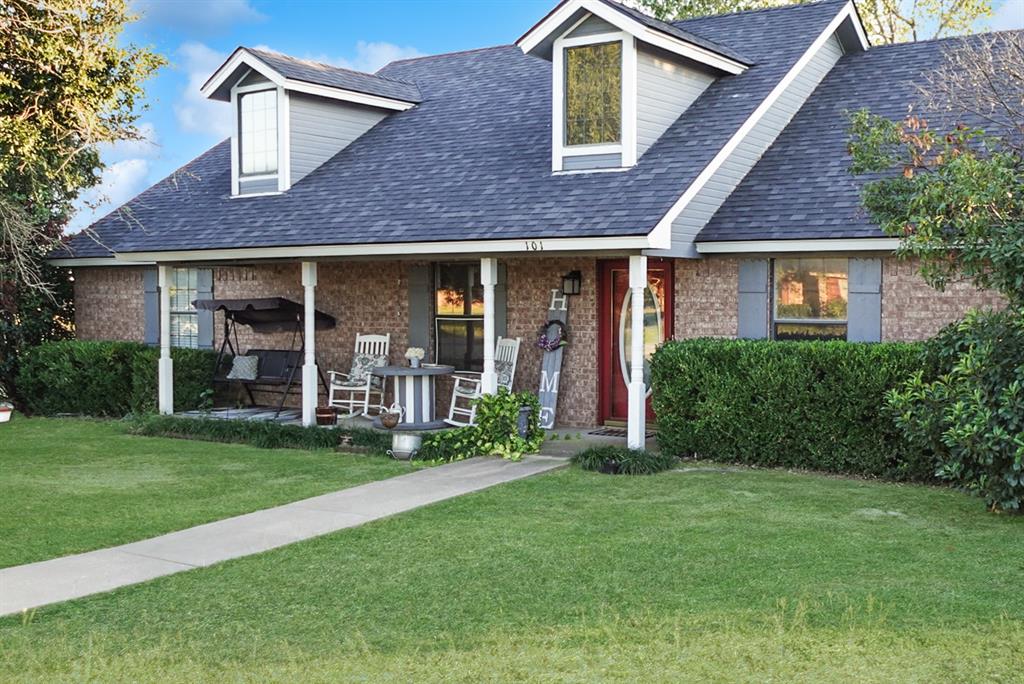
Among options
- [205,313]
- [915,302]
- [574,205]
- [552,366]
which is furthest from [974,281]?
[205,313]

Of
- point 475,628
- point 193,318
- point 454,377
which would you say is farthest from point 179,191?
point 475,628

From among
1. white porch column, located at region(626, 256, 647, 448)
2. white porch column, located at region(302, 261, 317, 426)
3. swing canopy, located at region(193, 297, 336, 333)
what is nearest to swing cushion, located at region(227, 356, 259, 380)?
swing canopy, located at region(193, 297, 336, 333)

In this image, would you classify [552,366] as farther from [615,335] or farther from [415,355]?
[415,355]

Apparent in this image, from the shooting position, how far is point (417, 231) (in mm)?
13789

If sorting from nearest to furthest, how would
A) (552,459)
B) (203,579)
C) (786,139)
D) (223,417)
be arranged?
(203,579) < (552,459) < (786,139) < (223,417)

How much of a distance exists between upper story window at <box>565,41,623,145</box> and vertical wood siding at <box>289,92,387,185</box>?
498 centimetres

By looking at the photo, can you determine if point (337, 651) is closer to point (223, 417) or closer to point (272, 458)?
point (272, 458)

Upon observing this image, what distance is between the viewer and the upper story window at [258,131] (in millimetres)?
16969

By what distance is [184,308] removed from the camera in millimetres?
19047

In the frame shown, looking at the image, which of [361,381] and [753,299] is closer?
[753,299]

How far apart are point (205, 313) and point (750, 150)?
9727 millimetres

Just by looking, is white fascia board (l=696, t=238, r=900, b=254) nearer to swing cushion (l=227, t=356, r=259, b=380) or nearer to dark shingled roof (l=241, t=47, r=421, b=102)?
dark shingled roof (l=241, t=47, r=421, b=102)

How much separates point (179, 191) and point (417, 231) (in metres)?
7.30

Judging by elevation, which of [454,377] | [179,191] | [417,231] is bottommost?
[454,377]
